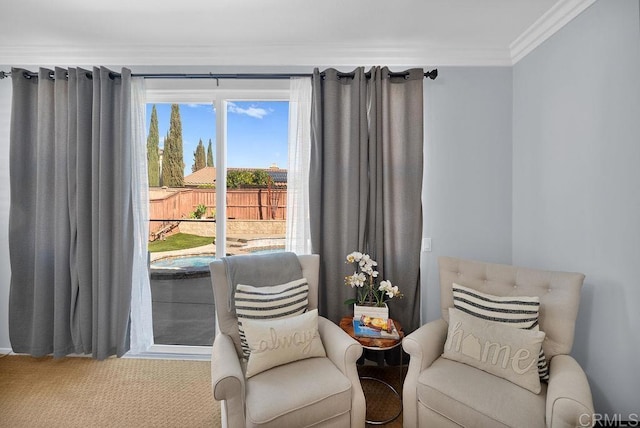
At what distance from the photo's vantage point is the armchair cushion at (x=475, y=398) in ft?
4.64

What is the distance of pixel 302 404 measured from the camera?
4.91 ft

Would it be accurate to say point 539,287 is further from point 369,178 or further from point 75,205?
point 75,205

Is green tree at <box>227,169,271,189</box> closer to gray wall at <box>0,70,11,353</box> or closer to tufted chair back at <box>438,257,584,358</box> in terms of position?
tufted chair back at <box>438,257,584,358</box>

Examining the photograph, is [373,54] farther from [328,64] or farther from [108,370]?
[108,370]

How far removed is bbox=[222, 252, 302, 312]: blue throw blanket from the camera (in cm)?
200

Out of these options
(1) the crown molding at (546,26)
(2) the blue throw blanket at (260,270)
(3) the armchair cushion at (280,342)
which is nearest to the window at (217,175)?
(2) the blue throw blanket at (260,270)

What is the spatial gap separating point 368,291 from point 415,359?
631 millimetres

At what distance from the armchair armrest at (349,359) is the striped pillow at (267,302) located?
0.27m

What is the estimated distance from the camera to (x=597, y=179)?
180 cm

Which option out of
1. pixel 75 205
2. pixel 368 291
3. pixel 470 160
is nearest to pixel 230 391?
pixel 368 291

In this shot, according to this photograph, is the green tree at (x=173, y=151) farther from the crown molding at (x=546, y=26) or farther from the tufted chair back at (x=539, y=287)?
the crown molding at (x=546, y=26)

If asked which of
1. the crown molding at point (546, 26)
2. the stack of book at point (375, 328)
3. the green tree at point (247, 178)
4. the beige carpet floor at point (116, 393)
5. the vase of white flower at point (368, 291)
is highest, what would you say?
the crown molding at point (546, 26)

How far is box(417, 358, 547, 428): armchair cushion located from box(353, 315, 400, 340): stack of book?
0.96ft

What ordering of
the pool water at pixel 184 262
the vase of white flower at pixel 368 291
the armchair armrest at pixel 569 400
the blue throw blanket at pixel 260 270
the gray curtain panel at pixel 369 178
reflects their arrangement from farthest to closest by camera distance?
the pool water at pixel 184 262 → the gray curtain panel at pixel 369 178 → the vase of white flower at pixel 368 291 → the blue throw blanket at pixel 260 270 → the armchair armrest at pixel 569 400
